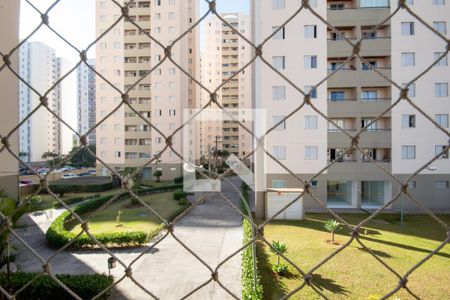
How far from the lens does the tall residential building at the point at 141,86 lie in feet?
61.8

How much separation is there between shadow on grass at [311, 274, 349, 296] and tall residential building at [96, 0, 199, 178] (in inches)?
568

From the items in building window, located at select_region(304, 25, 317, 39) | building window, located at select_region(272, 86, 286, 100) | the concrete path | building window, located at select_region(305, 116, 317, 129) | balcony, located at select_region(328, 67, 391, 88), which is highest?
building window, located at select_region(304, 25, 317, 39)

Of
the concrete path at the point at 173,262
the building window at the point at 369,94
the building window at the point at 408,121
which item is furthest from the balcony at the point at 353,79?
the concrete path at the point at 173,262

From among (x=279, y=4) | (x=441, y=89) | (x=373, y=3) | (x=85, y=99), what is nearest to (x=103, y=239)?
(x=279, y=4)

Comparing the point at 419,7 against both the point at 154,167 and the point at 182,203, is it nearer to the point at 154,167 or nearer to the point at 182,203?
the point at 182,203

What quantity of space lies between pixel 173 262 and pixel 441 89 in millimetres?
10262

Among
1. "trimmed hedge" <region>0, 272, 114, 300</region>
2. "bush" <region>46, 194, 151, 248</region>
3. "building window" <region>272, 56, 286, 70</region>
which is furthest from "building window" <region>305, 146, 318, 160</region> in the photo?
"trimmed hedge" <region>0, 272, 114, 300</region>

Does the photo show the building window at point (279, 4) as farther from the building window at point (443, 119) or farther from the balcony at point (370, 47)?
the building window at point (443, 119)

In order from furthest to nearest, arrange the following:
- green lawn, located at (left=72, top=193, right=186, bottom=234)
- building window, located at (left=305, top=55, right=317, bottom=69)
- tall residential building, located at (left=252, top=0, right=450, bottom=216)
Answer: building window, located at (left=305, top=55, right=317, bottom=69)
tall residential building, located at (left=252, top=0, right=450, bottom=216)
green lawn, located at (left=72, top=193, right=186, bottom=234)

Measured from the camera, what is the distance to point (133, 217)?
407 inches

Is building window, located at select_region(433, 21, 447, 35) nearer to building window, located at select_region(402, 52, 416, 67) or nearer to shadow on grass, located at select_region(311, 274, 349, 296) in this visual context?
building window, located at select_region(402, 52, 416, 67)

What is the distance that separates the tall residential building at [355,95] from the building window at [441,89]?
0.03m

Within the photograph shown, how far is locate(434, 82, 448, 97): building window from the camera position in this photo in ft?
33.4

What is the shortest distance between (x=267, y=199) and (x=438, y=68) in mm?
7355
